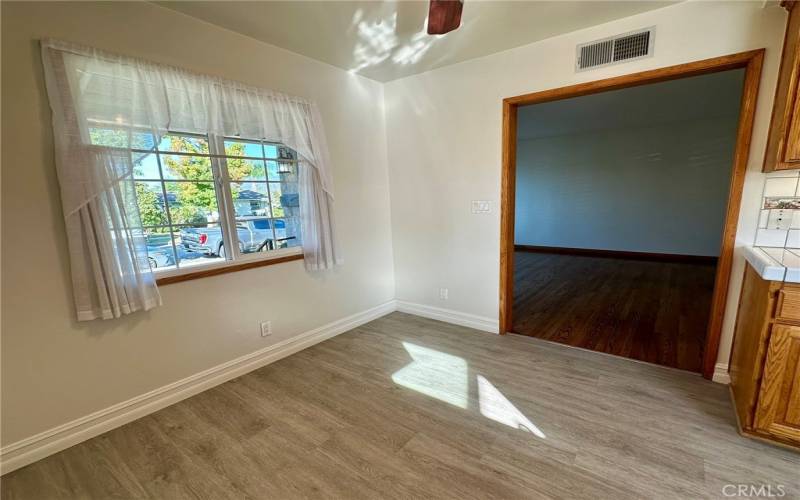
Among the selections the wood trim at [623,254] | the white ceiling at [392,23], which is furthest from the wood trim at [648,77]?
the wood trim at [623,254]

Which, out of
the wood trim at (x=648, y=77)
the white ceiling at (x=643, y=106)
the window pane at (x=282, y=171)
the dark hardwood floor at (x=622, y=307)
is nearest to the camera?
the wood trim at (x=648, y=77)

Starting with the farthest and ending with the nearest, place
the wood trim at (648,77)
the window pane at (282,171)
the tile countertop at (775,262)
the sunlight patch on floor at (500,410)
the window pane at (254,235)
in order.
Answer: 1. the window pane at (282,171)
2. the window pane at (254,235)
3. the wood trim at (648,77)
4. the sunlight patch on floor at (500,410)
5. the tile countertop at (775,262)

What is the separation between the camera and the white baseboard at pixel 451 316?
319cm

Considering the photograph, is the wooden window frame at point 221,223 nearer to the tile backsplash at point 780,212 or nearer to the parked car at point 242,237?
the parked car at point 242,237

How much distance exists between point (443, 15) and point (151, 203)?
80.8 inches

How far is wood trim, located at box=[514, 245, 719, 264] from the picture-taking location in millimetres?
5614

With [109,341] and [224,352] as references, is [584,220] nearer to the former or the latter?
[224,352]

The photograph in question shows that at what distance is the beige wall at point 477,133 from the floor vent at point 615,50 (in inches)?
1.7

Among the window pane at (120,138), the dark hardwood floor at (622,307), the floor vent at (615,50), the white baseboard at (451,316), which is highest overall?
the floor vent at (615,50)

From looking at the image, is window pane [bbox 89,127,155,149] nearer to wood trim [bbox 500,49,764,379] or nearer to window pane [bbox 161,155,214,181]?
window pane [bbox 161,155,214,181]

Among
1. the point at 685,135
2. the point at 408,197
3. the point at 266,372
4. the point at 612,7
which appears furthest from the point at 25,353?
the point at 685,135

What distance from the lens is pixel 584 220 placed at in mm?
6648

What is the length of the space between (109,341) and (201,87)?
169cm

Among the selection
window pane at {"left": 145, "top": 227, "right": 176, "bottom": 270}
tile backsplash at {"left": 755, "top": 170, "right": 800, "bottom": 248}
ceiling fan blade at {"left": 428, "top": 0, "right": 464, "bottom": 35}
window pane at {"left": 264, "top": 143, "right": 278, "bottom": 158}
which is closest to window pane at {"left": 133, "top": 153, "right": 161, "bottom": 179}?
window pane at {"left": 145, "top": 227, "right": 176, "bottom": 270}
